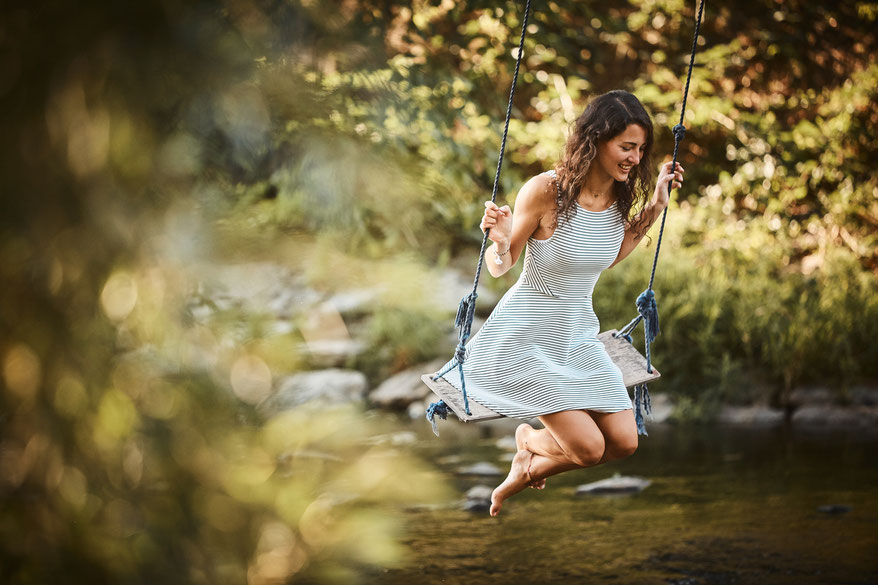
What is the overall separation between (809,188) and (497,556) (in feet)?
18.8

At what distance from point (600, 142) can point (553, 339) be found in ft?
1.88

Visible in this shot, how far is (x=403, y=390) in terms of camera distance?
672cm

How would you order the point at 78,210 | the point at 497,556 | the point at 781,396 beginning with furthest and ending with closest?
1. the point at 781,396
2. the point at 497,556
3. the point at 78,210

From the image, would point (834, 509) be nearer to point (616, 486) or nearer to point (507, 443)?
point (616, 486)

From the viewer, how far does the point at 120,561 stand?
0.56 metres

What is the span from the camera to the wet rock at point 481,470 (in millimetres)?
5040

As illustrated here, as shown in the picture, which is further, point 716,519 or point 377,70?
point 716,519

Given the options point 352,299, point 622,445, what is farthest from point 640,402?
point 352,299

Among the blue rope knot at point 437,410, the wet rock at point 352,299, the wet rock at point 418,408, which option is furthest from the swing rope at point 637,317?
the wet rock at point 418,408

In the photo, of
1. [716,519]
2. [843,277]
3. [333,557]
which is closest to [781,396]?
[843,277]

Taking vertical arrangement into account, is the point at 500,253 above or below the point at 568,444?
above

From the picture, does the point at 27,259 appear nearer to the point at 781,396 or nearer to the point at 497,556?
the point at 497,556

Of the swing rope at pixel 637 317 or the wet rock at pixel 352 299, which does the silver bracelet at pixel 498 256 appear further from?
the wet rock at pixel 352 299

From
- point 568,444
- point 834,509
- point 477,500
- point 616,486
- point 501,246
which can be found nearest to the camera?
point 501,246
